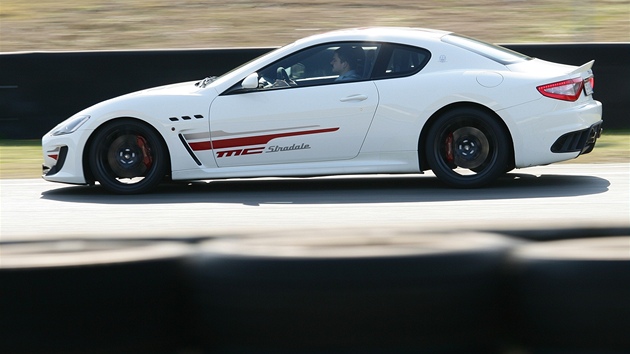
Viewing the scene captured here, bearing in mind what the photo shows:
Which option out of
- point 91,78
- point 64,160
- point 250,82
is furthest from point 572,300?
point 91,78

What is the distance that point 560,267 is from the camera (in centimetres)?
283

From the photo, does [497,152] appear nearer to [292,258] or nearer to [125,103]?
[125,103]

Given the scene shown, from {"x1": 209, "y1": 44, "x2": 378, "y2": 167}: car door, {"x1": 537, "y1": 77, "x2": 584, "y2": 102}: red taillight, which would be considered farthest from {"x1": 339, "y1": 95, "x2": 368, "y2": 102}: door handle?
{"x1": 537, "y1": 77, "x2": 584, "y2": 102}: red taillight

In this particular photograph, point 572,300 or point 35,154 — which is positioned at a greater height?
point 572,300

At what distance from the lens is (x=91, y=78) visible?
12125 millimetres

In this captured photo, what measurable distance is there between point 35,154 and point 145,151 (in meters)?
3.41

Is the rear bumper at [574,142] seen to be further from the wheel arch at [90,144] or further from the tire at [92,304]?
the tire at [92,304]

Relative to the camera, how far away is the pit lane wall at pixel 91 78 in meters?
11.8

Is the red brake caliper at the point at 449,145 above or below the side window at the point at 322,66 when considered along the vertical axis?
below

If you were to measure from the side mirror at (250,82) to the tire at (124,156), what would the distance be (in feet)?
2.87

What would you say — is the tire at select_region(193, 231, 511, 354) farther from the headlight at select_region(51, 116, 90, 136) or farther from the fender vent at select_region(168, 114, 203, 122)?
the headlight at select_region(51, 116, 90, 136)

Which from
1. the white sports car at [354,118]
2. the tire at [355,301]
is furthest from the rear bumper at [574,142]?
the tire at [355,301]

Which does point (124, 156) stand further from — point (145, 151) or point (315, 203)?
point (315, 203)

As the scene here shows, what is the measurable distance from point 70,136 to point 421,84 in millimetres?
3036
